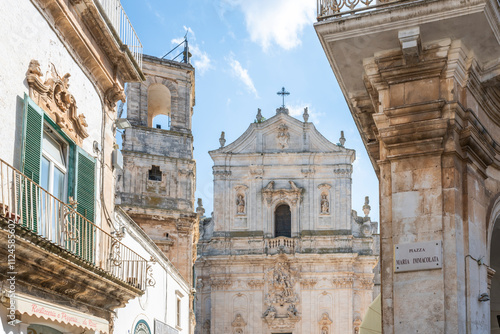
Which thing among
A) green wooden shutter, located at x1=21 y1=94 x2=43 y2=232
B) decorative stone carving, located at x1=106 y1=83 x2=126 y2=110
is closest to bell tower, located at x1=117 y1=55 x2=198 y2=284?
decorative stone carving, located at x1=106 y1=83 x2=126 y2=110

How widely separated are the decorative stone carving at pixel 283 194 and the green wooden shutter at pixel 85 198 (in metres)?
28.2

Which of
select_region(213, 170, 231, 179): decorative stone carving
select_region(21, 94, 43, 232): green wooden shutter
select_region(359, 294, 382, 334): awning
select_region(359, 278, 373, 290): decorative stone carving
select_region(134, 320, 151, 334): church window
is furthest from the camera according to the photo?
select_region(213, 170, 231, 179): decorative stone carving

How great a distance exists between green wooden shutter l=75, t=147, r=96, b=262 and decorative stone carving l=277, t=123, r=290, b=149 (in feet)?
96.6

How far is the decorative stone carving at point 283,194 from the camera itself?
39094mm

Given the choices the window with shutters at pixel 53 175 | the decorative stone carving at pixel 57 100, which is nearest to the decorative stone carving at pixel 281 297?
the window with shutters at pixel 53 175

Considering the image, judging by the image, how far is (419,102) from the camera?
28.7 ft

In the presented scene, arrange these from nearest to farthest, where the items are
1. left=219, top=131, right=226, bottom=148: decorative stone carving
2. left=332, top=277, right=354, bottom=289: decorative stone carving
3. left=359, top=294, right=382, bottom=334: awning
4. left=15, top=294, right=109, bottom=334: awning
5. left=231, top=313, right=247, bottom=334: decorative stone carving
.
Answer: left=15, top=294, right=109, bottom=334: awning
left=359, top=294, right=382, bottom=334: awning
left=231, top=313, right=247, bottom=334: decorative stone carving
left=332, top=277, right=354, bottom=289: decorative stone carving
left=219, top=131, right=226, bottom=148: decorative stone carving

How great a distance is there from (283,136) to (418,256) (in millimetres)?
32124

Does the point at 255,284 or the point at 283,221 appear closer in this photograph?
the point at 255,284

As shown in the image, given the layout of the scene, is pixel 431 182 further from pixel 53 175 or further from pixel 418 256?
pixel 53 175

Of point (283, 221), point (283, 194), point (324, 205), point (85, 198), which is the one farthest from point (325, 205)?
point (85, 198)

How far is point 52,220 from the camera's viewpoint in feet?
30.9

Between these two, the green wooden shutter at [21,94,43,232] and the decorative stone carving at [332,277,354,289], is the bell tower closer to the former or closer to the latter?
the decorative stone carving at [332,277,354,289]

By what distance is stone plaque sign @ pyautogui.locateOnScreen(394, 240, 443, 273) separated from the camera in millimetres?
8227
